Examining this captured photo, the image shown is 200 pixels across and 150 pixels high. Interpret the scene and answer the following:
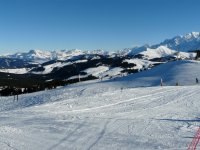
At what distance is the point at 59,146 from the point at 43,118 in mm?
6887

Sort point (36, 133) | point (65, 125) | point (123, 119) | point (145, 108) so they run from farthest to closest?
1. point (145, 108)
2. point (123, 119)
3. point (65, 125)
4. point (36, 133)

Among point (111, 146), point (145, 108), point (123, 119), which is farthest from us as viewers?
point (145, 108)

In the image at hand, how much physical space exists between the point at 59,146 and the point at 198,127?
7.60 metres

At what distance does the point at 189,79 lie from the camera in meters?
63.2

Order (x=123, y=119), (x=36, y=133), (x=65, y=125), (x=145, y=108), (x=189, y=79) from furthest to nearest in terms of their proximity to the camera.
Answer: (x=189, y=79)
(x=145, y=108)
(x=123, y=119)
(x=65, y=125)
(x=36, y=133)

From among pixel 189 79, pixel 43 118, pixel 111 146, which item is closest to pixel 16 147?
pixel 111 146

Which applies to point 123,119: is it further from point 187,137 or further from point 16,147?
point 16,147

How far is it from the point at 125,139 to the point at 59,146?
305 cm

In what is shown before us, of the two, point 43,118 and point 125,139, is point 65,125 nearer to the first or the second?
point 43,118

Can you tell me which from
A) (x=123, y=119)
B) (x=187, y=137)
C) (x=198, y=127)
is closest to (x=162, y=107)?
(x=123, y=119)

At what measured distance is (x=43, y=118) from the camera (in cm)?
2164

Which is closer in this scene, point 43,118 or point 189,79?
point 43,118

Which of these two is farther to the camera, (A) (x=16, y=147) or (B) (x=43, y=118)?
(B) (x=43, y=118)

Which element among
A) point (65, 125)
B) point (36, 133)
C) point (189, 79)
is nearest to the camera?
point (36, 133)
